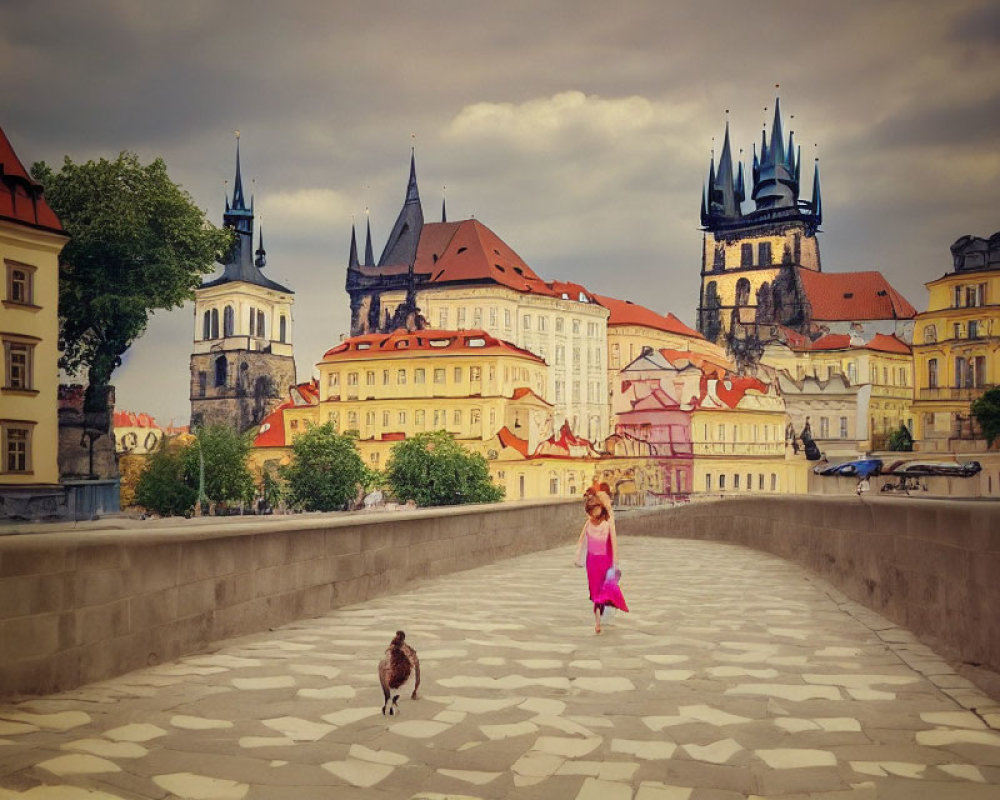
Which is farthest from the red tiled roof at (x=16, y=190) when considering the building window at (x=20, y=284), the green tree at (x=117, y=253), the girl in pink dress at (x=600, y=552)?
the girl in pink dress at (x=600, y=552)

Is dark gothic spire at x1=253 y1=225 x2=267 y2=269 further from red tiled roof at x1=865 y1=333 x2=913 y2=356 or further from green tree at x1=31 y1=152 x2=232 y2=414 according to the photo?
red tiled roof at x1=865 y1=333 x2=913 y2=356

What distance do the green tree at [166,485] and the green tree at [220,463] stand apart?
21 cm

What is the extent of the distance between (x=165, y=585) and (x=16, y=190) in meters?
11.1

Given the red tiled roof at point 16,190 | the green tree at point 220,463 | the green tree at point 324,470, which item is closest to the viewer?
the red tiled roof at point 16,190

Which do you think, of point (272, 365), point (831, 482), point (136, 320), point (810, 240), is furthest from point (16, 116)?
point (810, 240)

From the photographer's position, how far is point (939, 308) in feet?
76.5

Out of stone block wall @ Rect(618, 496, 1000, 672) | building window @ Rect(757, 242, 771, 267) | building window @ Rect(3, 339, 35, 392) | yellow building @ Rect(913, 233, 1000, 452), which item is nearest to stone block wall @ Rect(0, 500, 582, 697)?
stone block wall @ Rect(618, 496, 1000, 672)

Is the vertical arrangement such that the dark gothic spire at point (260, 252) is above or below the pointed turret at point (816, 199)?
below

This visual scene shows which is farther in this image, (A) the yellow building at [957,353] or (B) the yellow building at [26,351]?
(A) the yellow building at [957,353]

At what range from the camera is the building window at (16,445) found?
1284 cm

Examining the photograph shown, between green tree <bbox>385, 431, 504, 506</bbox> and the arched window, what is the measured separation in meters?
9.28

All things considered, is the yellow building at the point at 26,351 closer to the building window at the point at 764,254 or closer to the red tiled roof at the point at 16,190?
the red tiled roof at the point at 16,190

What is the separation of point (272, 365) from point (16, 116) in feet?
54.4

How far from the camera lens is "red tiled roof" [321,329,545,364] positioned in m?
36.4
